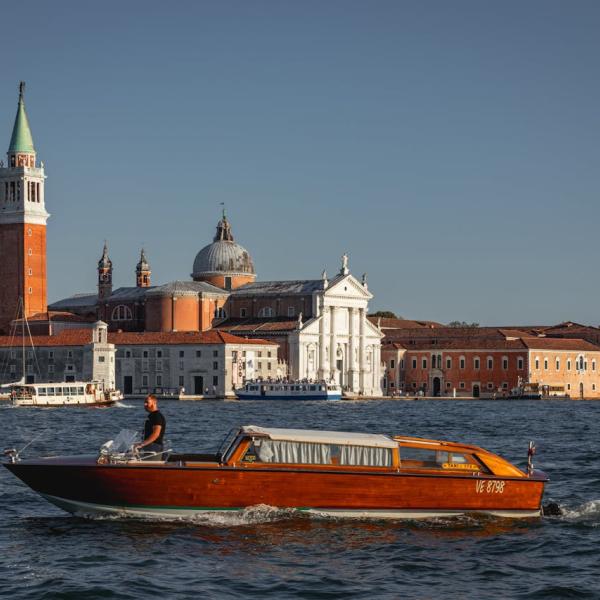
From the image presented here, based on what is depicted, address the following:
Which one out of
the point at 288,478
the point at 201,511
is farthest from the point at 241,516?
the point at 288,478

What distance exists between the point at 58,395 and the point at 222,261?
1573 inches

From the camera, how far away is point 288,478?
62.1 feet

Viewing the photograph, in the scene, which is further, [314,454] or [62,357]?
[62,357]

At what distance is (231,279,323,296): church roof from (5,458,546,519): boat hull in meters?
84.2

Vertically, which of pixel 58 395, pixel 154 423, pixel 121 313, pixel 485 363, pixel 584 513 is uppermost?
pixel 121 313

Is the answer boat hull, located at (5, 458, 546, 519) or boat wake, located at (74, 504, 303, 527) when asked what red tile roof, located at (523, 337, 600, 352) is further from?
boat wake, located at (74, 504, 303, 527)

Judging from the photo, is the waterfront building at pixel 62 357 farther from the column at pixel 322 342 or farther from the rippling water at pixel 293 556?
the rippling water at pixel 293 556

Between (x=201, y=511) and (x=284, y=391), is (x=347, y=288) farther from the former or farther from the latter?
(x=201, y=511)

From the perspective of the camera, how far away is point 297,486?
19.0 m

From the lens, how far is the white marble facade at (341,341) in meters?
102

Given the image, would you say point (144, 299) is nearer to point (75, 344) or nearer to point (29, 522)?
point (75, 344)

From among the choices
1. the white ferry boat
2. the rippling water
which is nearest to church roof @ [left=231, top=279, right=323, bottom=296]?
the white ferry boat

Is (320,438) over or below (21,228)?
below

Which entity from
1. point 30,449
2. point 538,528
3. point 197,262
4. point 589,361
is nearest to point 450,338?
point 589,361
